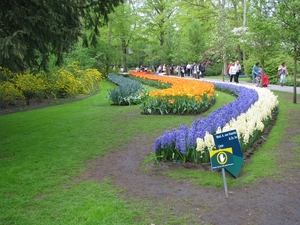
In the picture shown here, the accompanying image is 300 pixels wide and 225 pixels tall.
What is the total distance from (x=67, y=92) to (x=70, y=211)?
13.3 metres

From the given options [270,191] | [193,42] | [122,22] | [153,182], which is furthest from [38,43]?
[122,22]

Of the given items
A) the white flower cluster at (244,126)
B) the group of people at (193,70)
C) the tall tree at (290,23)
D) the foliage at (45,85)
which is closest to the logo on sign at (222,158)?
the white flower cluster at (244,126)

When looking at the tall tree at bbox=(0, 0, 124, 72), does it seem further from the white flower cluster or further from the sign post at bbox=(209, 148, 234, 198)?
the sign post at bbox=(209, 148, 234, 198)

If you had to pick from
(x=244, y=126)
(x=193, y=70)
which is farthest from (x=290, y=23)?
(x=193, y=70)

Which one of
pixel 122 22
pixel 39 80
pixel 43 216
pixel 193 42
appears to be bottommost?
pixel 43 216

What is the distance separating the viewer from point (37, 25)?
236 inches

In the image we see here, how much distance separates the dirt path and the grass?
213 millimetres

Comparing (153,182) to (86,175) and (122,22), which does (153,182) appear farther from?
(122,22)

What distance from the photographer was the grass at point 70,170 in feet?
12.0

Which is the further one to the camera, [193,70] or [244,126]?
[193,70]

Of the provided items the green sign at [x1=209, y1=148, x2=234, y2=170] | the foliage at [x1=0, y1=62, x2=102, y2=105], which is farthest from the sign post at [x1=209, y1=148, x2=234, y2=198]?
the foliage at [x1=0, y1=62, x2=102, y2=105]

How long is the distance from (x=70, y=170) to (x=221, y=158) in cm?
252

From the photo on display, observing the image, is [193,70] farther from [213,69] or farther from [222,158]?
[222,158]

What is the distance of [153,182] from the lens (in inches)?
182
